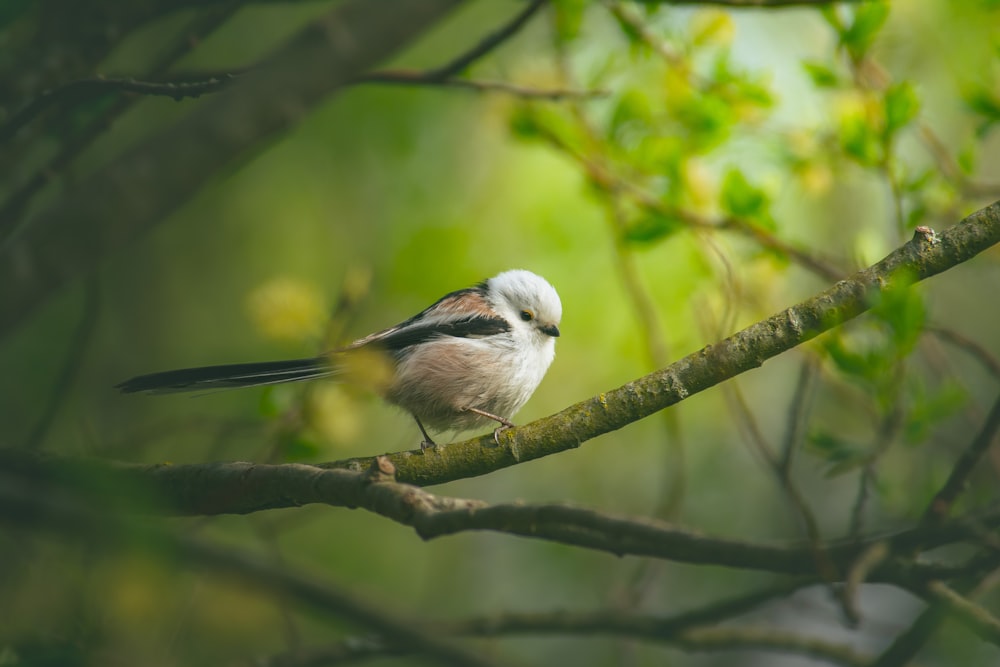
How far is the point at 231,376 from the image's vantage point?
377cm

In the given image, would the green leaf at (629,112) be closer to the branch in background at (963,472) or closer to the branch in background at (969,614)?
the branch in background at (963,472)

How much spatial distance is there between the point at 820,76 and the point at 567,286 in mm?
3180

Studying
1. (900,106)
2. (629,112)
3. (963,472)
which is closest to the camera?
(963,472)

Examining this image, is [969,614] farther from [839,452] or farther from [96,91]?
[96,91]

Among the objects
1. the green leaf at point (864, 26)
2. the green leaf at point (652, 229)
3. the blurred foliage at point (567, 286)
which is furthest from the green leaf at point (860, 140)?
the green leaf at point (652, 229)

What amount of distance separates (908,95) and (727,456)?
5450 mm

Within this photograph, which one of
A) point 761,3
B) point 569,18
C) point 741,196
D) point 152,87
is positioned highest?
point 569,18

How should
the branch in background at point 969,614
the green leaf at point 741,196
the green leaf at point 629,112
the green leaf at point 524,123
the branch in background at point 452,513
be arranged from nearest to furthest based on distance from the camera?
1. the branch in background at point 452,513
2. the branch in background at point 969,614
3. the green leaf at point 741,196
4. the green leaf at point 629,112
5. the green leaf at point 524,123

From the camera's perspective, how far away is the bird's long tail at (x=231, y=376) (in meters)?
3.43

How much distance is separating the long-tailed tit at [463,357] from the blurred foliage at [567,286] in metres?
0.27

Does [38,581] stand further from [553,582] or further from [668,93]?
[553,582]

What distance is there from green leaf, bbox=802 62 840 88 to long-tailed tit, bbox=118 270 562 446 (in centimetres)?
178

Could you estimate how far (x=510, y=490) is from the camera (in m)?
8.36

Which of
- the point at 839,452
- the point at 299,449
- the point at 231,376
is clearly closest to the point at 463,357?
the point at 299,449
